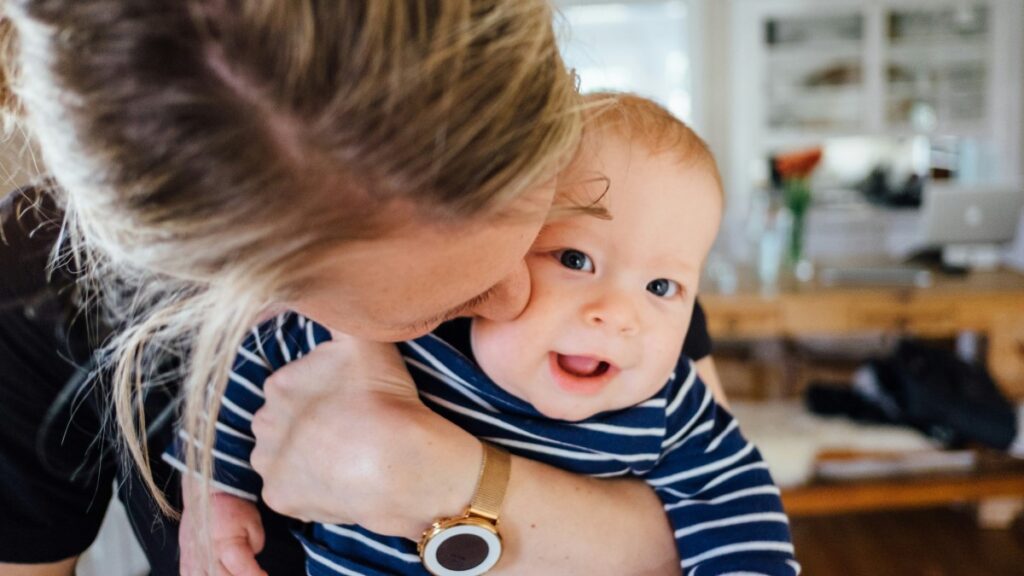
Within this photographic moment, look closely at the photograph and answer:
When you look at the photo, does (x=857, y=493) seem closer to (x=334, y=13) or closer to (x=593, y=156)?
(x=593, y=156)

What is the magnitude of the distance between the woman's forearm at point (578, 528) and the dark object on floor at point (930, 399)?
1.92 m

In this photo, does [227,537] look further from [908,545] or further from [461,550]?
[908,545]

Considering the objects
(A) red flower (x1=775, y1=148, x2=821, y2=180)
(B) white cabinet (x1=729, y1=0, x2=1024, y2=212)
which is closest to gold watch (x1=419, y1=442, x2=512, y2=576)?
(A) red flower (x1=775, y1=148, x2=821, y2=180)

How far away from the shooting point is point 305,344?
842 millimetres

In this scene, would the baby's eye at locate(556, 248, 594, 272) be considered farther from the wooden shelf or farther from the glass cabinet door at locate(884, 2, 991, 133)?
the glass cabinet door at locate(884, 2, 991, 133)

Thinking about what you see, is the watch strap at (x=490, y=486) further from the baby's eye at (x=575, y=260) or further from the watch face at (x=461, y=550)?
the baby's eye at (x=575, y=260)

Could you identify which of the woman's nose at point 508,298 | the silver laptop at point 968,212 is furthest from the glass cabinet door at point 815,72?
the woman's nose at point 508,298

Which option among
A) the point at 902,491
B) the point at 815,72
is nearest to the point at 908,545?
the point at 902,491

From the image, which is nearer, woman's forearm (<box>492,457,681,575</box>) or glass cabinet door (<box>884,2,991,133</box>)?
woman's forearm (<box>492,457,681,575</box>)

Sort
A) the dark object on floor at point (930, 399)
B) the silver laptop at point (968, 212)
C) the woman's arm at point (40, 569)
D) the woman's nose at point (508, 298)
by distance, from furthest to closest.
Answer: the silver laptop at point (968, 212) < the dark object on floor at point (930, 399) < the woman's arm at point (40, 569) < the woman's nose at point (508, 298)

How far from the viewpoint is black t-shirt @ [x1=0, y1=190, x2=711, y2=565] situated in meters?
0.83

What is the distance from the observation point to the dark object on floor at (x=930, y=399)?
7.82 ft

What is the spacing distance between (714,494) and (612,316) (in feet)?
0.85

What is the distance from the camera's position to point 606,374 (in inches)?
29.9
